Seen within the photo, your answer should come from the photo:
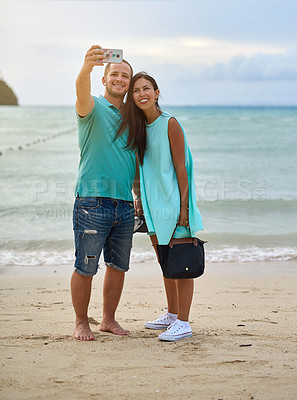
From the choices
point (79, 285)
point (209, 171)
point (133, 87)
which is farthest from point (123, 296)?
point (209, 171)

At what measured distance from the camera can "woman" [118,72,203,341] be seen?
3.62m

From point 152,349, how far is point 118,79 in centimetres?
185

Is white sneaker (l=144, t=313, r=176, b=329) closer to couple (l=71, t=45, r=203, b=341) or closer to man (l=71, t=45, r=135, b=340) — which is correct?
couple (l=71, t=45, r=203, b=341)

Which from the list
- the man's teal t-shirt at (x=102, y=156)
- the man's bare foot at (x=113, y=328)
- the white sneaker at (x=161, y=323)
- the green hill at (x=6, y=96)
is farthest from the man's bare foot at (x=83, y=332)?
the green hill at (x=6, y=96)

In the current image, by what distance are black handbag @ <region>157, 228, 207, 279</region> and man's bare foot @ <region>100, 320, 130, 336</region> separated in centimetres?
58

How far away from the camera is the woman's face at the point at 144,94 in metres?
3.67

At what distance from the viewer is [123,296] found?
17.0 feet

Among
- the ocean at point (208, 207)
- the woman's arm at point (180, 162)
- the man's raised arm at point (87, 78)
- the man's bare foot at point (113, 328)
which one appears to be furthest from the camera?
the ocean at point (208, 207)

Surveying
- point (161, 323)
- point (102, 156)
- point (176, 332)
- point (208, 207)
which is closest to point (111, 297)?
point (161, 323)

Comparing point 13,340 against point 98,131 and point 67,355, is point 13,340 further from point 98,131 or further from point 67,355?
point 98,131

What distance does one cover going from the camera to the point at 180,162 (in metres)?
3.63

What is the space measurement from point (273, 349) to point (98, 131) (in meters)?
1.85

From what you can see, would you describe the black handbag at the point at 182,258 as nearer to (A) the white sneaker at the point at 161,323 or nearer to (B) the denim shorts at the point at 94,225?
(B) the denim shorts at the point at 94,225

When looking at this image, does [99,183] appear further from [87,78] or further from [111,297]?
[111,297]
